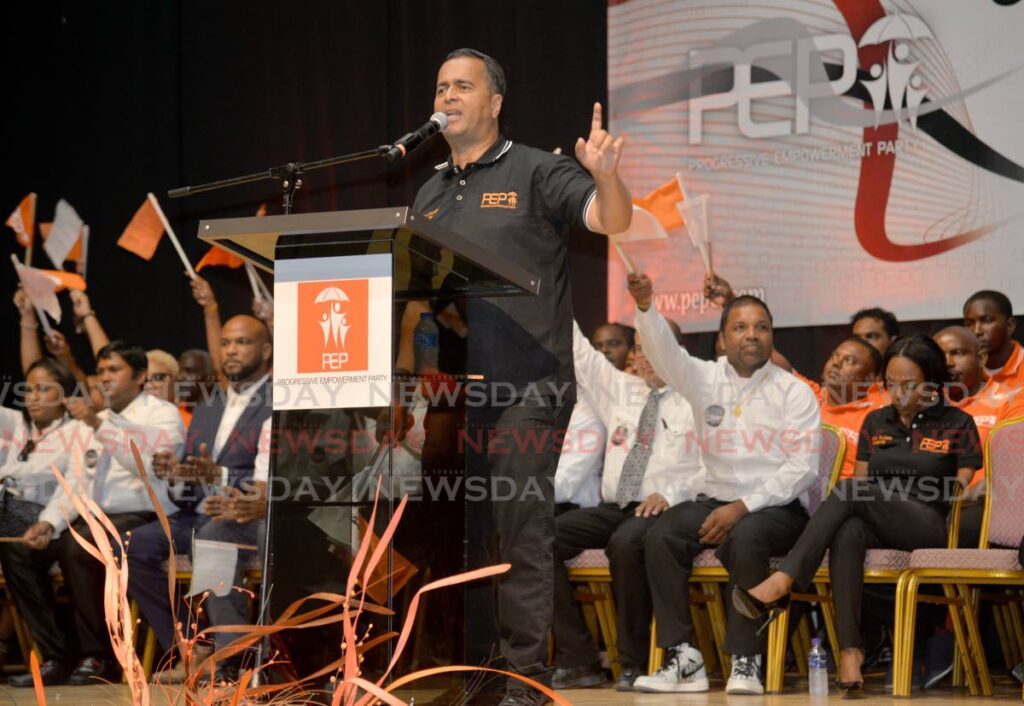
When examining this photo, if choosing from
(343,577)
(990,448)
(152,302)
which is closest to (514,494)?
(343,577)

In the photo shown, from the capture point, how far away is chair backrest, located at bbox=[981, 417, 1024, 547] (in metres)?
3.72

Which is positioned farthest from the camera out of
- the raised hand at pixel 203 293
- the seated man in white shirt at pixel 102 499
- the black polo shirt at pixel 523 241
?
the raised hand at pixel 203 293

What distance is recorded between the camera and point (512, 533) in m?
2.43

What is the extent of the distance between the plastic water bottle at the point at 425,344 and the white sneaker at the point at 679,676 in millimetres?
1873

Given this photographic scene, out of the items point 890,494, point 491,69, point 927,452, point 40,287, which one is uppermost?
point 491,69

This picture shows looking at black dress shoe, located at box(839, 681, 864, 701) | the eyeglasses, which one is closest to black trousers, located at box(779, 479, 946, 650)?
black dress shoe, located at box(839, 681, 864, 701)

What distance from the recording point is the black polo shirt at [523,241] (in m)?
2.49

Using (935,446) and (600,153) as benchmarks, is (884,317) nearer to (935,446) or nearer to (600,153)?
(935,446)

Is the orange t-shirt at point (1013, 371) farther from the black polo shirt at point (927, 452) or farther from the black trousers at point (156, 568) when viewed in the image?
the black trousers at point (156, 568)

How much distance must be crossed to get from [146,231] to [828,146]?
12.8ft

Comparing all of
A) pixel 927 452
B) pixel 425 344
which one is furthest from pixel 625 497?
pixel 425 344

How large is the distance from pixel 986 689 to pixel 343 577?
2.48m

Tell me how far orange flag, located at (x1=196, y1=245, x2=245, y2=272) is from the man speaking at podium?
13.6 ft

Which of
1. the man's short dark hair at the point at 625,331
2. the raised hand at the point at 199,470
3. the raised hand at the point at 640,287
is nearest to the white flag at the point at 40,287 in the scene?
the raised hand at the point at 199,470
